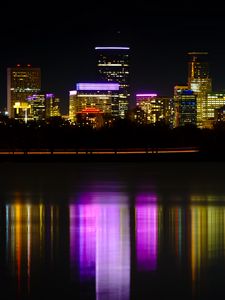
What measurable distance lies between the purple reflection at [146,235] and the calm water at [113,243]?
12 mm

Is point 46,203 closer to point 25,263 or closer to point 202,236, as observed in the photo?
point 202,236

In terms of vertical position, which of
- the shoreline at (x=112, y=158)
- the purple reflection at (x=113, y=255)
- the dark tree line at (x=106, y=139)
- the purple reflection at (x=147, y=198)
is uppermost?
the dark tree line at (x=106, y=139)

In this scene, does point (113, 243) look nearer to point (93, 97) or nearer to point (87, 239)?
point (87, 239)

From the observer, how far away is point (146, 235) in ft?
34.4

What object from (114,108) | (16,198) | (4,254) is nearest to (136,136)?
(16,198)

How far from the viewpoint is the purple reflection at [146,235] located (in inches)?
333

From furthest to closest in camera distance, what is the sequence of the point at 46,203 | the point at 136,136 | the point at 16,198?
the point at 136,136 → the point at 16,198 → the point at 46,203

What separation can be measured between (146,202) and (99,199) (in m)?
1.11

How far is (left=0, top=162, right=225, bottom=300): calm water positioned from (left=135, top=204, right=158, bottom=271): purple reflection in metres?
0.01

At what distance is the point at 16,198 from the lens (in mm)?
15539

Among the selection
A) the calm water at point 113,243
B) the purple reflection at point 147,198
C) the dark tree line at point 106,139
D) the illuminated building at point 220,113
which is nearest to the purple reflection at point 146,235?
the calm water at point 113,243

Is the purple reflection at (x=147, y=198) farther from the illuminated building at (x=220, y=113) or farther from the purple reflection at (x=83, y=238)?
the illuminated building at (x=220, y=113)

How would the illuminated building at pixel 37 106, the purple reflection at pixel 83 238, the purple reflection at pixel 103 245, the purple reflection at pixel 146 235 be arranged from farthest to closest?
the illuminated building at pixel 37 106
the purple reflection at pixel 146 235
the purple reflection at pixel 83 238
the purple reflection at pixel 103 245

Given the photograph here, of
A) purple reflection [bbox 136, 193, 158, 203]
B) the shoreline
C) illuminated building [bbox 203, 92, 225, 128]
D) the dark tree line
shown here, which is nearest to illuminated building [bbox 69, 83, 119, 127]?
illuminated building [bbox 203, 92, 225, 128]
